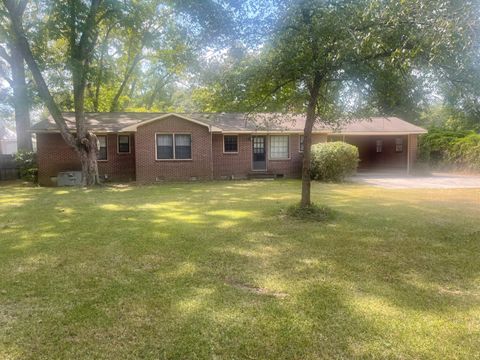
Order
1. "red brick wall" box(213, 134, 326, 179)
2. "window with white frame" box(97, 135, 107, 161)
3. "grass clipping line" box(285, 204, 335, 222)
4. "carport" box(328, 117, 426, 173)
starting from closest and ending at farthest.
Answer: "grass clipping line" box(285, 204, 335, 222) < "window with white frame" box(97, 135, 107, 161) < "red brick wall" box(213, 134, 326, 179) < "carport" box(328, 117, 426, 173)

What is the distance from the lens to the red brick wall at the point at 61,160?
18.6m

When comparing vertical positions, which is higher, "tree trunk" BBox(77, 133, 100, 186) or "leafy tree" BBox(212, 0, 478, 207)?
"leafy tree" BBox(212, 0, 478, 207)

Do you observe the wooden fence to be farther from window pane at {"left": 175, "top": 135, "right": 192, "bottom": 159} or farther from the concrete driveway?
the concrete driveway

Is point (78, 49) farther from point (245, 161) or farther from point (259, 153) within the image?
point (259, 153)

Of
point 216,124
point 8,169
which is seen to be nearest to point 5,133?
point 8,169

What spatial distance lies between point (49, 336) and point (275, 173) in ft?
58.1

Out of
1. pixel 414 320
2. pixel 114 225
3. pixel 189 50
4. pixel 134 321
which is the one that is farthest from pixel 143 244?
pixel 189 50

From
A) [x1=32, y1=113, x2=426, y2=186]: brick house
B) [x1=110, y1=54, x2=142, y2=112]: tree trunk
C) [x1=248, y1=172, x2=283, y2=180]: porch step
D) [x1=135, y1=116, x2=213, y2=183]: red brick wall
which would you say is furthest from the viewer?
[x1=110, y1=54, x2=142, y2=112]: tree trunk

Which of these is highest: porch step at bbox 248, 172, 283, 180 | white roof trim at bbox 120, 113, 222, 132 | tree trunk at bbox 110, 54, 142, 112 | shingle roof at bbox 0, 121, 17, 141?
tree trunk at bbox 110, 54, 142, 112

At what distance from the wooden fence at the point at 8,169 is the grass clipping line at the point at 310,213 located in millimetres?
18129

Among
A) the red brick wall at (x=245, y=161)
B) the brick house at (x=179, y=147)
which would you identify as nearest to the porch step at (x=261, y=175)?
the brick house at (x=179, y=147)

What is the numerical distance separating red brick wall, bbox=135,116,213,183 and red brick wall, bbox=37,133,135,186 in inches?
72.7

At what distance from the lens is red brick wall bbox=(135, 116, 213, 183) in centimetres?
1817

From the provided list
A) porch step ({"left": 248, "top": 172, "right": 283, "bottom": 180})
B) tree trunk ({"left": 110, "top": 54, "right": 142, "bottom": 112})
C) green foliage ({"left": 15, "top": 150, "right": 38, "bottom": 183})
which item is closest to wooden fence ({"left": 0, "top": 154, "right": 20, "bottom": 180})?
green foliage ({"left": 15, "top": 150, "right": 38, "bottom": 183})
